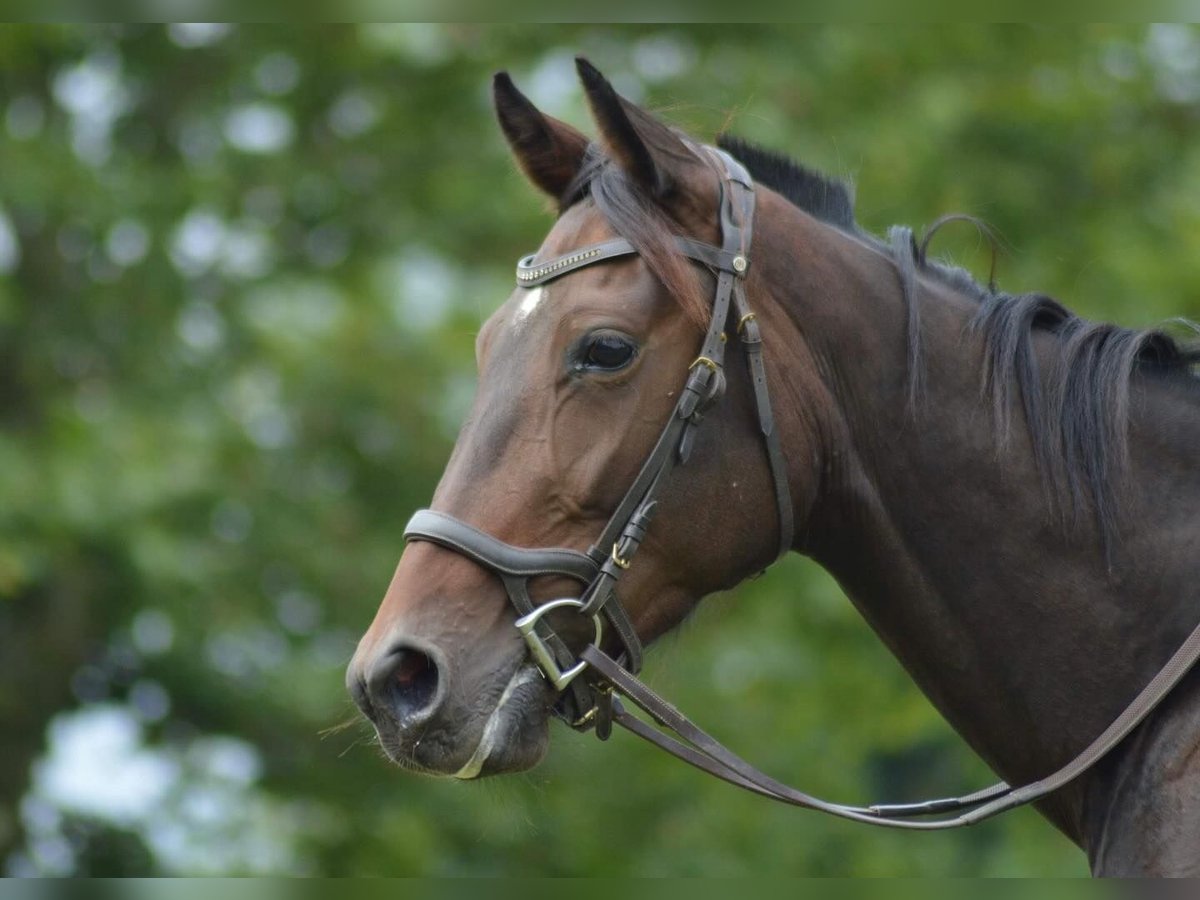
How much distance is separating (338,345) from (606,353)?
341 inches

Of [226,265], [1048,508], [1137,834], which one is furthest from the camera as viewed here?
[226,265]

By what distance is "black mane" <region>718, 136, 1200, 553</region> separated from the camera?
A: 3615 millimetres

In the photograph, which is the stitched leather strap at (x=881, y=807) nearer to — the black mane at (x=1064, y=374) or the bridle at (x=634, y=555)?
the bridle at (x=634, y=555)

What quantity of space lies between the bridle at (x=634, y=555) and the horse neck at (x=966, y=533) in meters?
0.11

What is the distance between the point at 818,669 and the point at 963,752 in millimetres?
1372

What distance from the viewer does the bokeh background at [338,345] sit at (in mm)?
11172

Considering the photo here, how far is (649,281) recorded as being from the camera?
12.2 feet

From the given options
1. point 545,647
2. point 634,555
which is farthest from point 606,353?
point 545,647

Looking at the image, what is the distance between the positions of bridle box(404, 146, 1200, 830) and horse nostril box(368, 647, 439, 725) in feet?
0.80

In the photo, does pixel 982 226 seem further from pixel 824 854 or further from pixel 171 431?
pixel 824 854

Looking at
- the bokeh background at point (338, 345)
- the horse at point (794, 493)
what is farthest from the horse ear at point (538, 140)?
the bokeh background at point (338, 345)

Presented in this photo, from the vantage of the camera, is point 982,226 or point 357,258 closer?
point 982,226

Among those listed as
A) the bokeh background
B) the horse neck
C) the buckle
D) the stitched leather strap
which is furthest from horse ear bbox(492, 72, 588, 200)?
the bokeh background

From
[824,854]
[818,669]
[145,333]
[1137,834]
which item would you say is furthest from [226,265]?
[1137,834]
